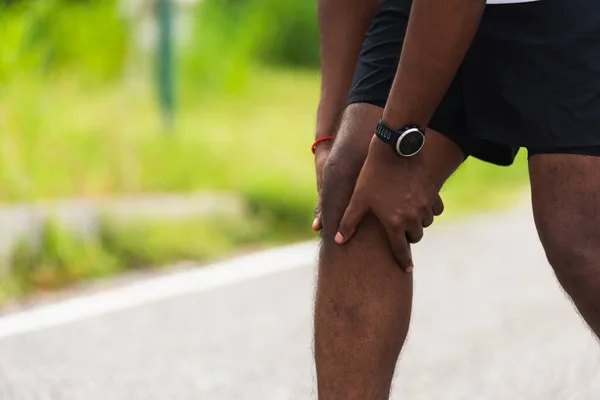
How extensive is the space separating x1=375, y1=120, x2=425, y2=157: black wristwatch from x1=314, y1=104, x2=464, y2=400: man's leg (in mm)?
59

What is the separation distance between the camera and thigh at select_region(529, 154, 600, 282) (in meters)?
2.16

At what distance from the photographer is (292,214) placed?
22.8 feet

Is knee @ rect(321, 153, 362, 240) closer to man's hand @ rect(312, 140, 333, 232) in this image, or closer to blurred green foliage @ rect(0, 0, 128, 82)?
man's hand @ rect(312, 140, 333, 232)

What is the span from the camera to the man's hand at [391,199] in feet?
6.98

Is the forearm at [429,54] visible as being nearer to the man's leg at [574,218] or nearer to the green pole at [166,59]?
the man's leg at [574,218]

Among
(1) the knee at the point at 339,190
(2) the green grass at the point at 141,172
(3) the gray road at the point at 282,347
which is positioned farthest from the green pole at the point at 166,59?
(1) the knee at the point at 339,190

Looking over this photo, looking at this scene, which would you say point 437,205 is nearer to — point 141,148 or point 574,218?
point 574,218

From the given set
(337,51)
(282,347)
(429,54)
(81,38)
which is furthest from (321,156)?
(81,38)

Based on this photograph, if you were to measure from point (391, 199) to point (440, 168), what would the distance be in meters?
0.15

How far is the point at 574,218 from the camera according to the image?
7.09 ft

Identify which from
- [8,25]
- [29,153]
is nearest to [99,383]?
[29,153]

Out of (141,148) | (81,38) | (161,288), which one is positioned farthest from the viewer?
(81,38)

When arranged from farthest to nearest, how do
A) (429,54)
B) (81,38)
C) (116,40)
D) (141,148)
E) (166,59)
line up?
(116,40), (81,38), (166,59), (141,148), (429,54)

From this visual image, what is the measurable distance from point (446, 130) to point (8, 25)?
14.6ft
